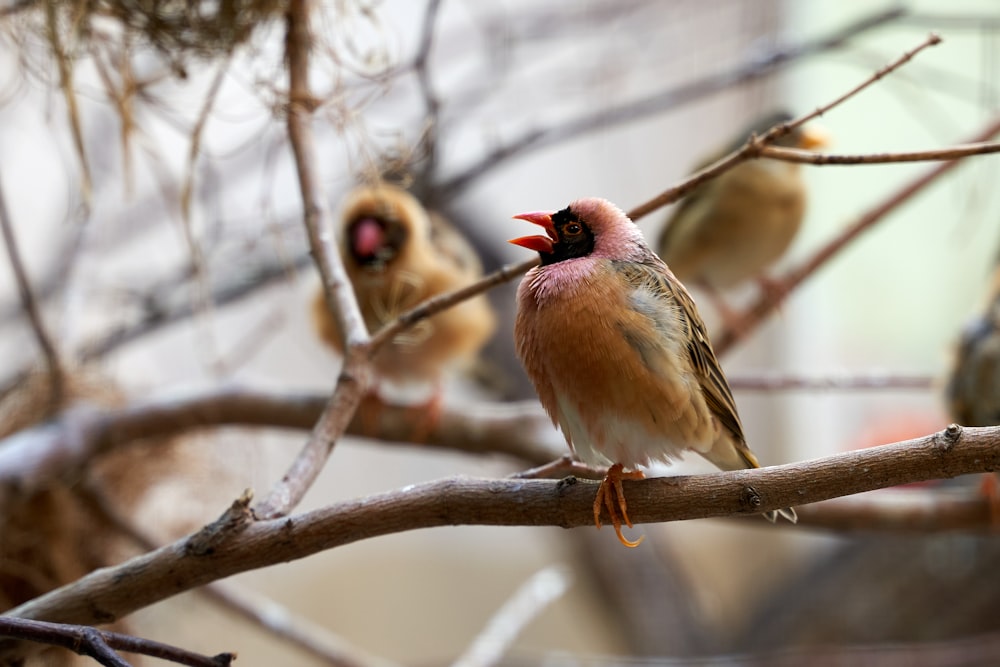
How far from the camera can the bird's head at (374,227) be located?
230cm

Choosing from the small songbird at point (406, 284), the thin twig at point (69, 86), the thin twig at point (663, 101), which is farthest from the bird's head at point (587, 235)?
the thin twig at point (663, 101)

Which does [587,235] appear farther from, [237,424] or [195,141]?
[237,424]

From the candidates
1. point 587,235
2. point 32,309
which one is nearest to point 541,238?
point 587,235

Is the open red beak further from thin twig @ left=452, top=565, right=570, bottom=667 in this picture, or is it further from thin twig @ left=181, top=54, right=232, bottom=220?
thin twig @ left=452, top=565, right=570, bottom=667

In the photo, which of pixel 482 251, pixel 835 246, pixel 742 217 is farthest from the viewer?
Answer: pixel 482 251

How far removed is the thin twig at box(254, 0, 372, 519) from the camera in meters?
1.27

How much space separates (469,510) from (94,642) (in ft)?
1.40

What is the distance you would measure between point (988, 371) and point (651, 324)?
148cm

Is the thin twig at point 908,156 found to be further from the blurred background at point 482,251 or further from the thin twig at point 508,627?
the thin twig at point 508,627

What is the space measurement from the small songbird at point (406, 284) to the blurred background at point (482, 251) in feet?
0.47

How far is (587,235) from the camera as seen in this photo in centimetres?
129

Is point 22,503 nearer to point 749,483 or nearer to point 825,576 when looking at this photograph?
point 749,483

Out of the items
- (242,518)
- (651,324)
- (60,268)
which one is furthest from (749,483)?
(60,268)

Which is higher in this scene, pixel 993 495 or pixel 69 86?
pixel 69 86
